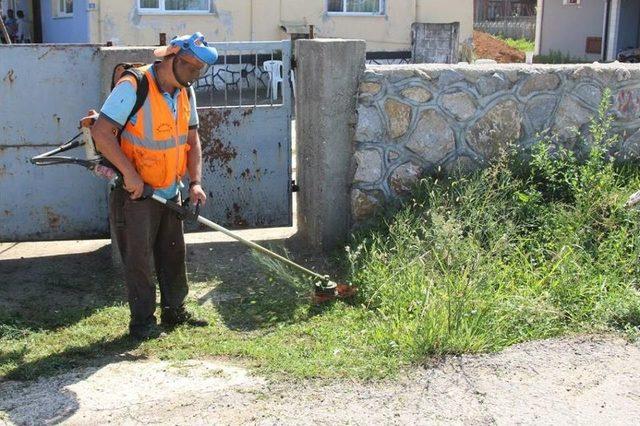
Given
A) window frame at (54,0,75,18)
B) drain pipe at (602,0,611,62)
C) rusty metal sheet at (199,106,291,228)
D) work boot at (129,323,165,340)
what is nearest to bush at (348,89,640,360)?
rusty metal sheet at (199,106,291,228)

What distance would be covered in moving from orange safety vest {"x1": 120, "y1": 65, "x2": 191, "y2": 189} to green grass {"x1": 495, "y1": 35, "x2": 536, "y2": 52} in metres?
29.2

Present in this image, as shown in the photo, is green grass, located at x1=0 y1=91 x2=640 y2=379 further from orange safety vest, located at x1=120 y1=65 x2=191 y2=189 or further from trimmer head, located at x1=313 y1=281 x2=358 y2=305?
orange safety vest, located at x1=120 y1=65 x2=191 y2=189

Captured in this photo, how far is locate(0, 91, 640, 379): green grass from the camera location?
467cm

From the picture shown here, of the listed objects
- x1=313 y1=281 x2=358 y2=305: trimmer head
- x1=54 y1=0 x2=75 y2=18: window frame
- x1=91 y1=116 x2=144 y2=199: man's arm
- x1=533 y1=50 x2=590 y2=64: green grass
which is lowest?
x1=313 y1=281 x2=358 y2=305: trimmer head

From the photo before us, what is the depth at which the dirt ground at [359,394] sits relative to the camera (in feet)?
13.0

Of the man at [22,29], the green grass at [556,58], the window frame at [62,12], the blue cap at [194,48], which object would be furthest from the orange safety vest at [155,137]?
the green grass at [556,58]

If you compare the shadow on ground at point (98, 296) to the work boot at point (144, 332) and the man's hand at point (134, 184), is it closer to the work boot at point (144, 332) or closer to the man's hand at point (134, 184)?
the work boot at point (144, 332)

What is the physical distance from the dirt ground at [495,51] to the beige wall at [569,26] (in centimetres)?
108

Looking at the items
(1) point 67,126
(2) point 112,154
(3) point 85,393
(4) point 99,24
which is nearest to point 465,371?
(3) point 85,393

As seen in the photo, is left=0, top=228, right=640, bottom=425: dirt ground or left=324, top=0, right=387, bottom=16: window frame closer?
left=0, top=228, right=640, bottom=425: dirt ground

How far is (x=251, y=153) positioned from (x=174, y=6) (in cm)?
1283

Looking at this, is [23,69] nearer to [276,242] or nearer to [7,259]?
[7,259]

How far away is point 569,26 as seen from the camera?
96.6ft

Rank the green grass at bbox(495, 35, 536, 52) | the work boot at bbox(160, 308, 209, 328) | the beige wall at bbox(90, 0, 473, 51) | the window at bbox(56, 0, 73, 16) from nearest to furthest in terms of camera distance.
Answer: the work boot at bbox(160, 308, 209, 328) → the beige wall at bbox(90, 0, 473, 51) → the window at bbox(56, 0, 73, 16) → the green grass at bbox(495, 35, 536, 52)
